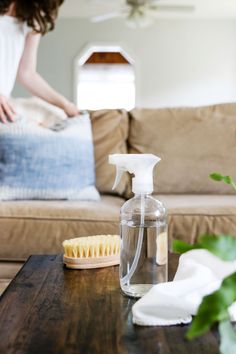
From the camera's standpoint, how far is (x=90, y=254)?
117cm

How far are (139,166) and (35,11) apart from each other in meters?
1.67

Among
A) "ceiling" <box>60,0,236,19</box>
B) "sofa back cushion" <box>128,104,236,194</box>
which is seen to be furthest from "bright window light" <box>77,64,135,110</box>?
"sofa back cushion" <box>128,104,236,194</box>

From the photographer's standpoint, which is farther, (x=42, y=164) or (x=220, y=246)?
(x=42, y=164)

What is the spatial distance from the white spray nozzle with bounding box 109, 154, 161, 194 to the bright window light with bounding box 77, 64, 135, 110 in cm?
727

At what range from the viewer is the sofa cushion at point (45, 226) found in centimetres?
184

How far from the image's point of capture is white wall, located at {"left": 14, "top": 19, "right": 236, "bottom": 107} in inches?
312

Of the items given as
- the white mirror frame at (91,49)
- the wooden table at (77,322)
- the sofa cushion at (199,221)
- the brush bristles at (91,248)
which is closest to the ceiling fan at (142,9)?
the white mirror frame at (91,49)

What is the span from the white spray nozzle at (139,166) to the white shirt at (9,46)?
1.57 metres

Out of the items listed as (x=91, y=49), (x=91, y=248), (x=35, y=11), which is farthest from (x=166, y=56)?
(x=91, y=248)

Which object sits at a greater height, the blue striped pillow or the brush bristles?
the brush bristles

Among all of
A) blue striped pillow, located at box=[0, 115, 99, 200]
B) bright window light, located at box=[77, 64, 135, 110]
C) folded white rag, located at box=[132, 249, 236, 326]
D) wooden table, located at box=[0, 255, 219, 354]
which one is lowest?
bright window light, located at box=[77, 64, 135, 110]

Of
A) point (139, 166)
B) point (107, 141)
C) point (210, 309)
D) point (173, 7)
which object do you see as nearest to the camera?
point (210, 309)

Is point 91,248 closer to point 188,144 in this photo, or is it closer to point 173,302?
point 173,302

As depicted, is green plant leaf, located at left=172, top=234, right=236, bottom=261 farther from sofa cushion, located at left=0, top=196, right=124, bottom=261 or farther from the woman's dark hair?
the woman's dark hair
